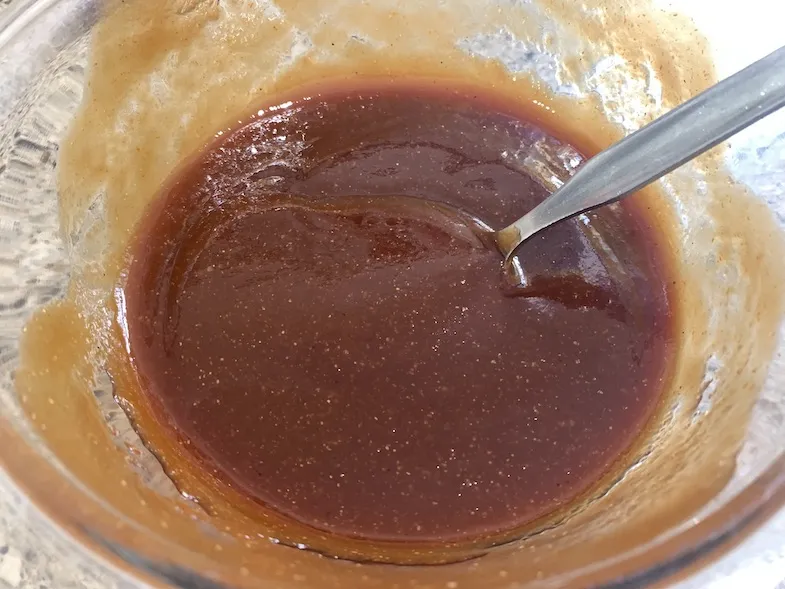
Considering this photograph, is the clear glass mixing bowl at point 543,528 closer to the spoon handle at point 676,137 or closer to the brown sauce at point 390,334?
the brown sauce at point 390,334

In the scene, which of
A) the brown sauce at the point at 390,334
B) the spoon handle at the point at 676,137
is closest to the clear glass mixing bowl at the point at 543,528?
the brown sauce at the point at 390,334

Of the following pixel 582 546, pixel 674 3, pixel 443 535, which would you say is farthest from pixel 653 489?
pixel 674 3

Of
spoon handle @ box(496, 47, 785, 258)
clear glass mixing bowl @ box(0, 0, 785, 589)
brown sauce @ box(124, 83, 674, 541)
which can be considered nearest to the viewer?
clear glass mixing bowl @ box(0, 0, 785, 589)

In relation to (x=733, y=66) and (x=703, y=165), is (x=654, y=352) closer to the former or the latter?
(x=703, y=165)

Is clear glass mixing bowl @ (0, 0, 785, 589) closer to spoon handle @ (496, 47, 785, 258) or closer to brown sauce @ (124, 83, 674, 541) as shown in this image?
brown sauce @ (124, 83, 674, 541)

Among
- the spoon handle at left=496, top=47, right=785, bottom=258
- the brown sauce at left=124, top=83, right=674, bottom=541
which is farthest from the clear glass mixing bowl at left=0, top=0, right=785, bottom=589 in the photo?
the spoon handle at left=496, top=47, right=785, bottom=258

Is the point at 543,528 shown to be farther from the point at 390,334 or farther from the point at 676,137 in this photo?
the point at 676,137

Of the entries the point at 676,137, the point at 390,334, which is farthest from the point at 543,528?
the point at 676,137
